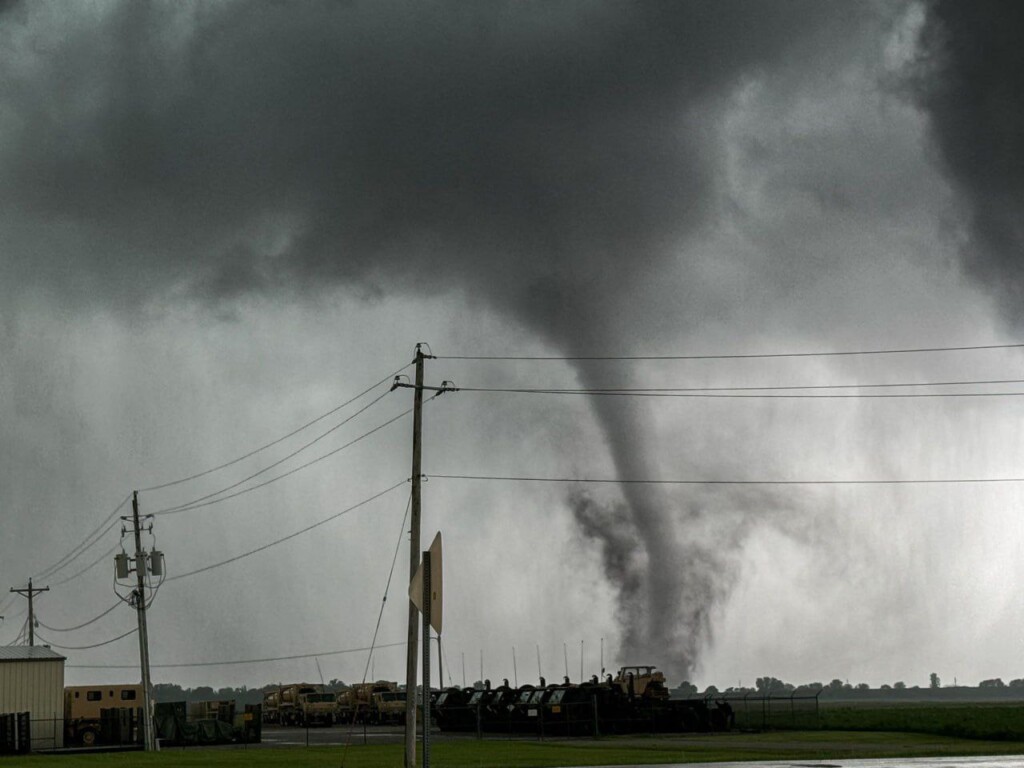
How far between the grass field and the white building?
24809mm

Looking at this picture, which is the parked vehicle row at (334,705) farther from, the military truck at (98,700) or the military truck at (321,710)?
the military truck at (98,700)

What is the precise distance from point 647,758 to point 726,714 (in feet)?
84.7

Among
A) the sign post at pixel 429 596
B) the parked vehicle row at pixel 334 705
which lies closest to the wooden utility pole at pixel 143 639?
the parked vehicle row at pixel 334 705

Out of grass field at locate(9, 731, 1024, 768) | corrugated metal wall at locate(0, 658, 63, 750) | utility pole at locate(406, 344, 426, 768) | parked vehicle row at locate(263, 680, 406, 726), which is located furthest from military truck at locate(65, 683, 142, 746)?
utility pole at locate(406, 344, 426, 768)

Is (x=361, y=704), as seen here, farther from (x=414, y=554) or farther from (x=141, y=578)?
(x=414, y=554)

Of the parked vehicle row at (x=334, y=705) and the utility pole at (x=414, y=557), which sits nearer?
the utility pole at (x=414, y=557)

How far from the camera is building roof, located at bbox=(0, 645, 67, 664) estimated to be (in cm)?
6719

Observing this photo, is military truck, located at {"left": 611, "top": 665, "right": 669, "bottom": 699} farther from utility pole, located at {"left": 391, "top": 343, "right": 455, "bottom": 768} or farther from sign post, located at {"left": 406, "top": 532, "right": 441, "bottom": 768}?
sign post, located at {"left": 406, "top": 532, "right": 441, "bottom": 768}

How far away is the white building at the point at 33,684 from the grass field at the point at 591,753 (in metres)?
24.8

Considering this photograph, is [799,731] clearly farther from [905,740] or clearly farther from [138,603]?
[138,603]

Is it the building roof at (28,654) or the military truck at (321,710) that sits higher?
the building roof at (28,654)

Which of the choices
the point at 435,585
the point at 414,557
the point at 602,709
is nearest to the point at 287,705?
the point at 602,709

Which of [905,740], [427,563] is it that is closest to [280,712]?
[905,740]

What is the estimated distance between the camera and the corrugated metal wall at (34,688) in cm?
6612
